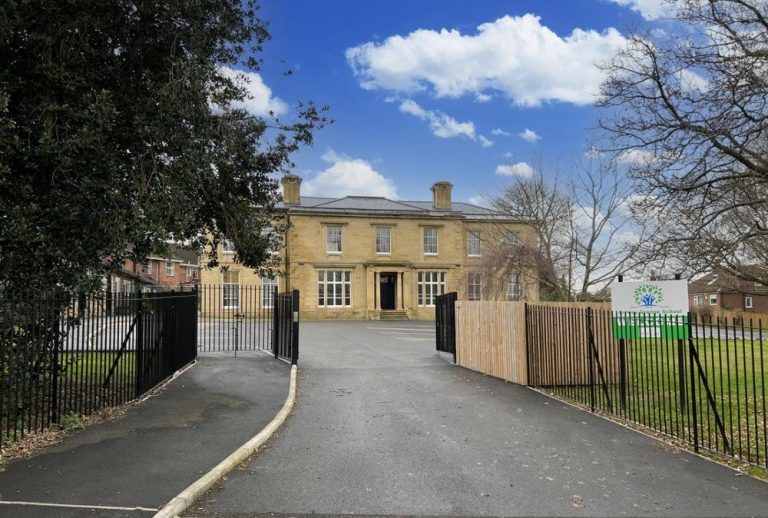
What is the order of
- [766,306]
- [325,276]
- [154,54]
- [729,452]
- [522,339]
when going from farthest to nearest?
1. [766,306]
2. [325,276]
3. [522,339]
4. [154,54]
5. [729,452]

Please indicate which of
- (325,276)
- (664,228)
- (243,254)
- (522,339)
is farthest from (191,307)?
(325,276)

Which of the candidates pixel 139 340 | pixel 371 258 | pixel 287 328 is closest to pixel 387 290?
pixel 371 258

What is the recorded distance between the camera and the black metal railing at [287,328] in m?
14.6

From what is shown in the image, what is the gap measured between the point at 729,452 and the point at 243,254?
29.3 ft

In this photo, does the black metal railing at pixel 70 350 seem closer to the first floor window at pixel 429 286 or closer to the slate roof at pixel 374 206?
the slate roof at pixel 374 206

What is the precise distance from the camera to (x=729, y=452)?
7.17 m

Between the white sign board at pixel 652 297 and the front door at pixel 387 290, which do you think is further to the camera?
the front door at pixel 387 290

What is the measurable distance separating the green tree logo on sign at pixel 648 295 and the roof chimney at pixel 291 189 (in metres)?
36.4

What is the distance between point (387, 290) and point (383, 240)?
13.3 feet

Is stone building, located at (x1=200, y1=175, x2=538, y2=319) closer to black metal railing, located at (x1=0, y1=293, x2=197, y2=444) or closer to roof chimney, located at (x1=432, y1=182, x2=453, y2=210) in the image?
roof chimney, located at (x1=432, y1=182, x2=453, y2=210)

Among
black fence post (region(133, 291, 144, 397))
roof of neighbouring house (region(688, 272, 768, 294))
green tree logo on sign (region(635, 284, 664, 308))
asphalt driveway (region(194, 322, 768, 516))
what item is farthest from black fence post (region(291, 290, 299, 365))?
roof of neighbouring house (region(688, 272, 768, 294))

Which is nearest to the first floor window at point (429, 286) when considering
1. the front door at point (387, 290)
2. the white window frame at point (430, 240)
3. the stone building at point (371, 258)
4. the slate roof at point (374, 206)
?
the stone building at point (371, 258)

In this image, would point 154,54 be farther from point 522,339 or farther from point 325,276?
point 325,276

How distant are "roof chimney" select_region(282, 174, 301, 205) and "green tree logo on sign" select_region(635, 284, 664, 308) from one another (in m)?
36.4
